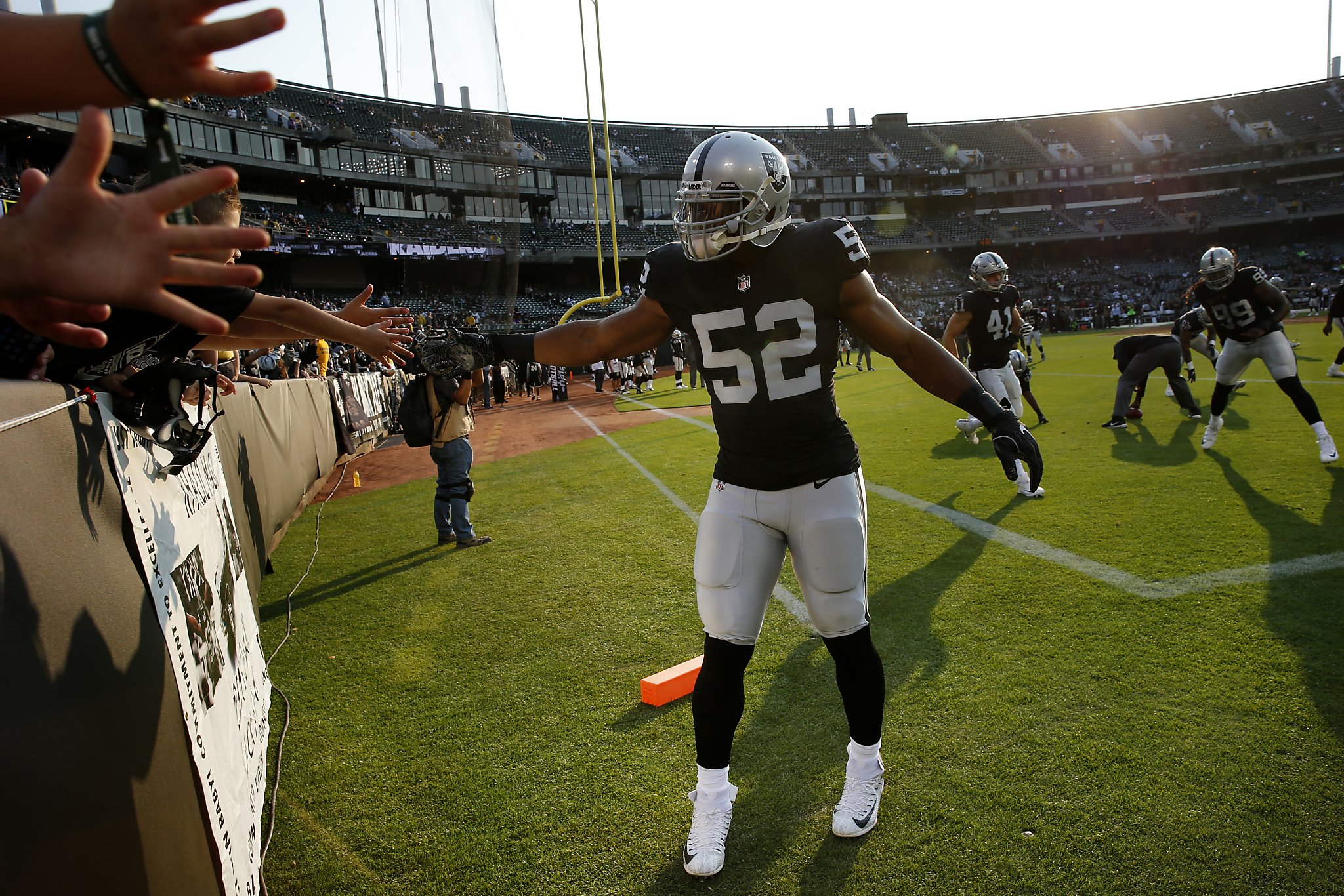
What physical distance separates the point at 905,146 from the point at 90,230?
233 feet

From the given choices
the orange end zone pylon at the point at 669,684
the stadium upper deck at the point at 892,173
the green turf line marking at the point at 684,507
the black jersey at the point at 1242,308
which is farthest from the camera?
the stadium upper deck at the point at 892,173

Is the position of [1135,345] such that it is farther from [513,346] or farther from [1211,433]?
[513,346]

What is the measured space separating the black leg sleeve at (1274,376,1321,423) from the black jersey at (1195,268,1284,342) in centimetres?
54

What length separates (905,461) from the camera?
906 centimetres

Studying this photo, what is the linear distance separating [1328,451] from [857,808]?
6951 mm

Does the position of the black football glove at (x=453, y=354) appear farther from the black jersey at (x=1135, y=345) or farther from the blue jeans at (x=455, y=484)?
the black jersey at (x=1135, y=345)

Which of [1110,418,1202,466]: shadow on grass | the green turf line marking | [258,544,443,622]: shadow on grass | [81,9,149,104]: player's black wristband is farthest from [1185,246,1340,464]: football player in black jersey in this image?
[81,9,149,104]: player's black wristband

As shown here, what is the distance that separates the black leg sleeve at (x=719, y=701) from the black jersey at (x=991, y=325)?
20.3 ft

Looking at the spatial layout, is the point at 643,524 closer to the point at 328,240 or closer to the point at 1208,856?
the point at 1208,856

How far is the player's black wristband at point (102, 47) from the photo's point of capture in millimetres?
1134

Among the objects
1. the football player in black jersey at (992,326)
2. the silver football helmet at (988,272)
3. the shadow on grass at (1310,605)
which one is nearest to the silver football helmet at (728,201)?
the shadow on grass at (1310,605)

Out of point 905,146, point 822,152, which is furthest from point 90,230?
point 905,146

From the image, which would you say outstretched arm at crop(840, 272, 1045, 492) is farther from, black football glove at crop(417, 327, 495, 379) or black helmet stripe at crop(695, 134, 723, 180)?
black football glove at crop(417, 327, 495, 379)

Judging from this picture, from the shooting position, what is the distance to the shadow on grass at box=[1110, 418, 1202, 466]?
Result: 7.78 meters
